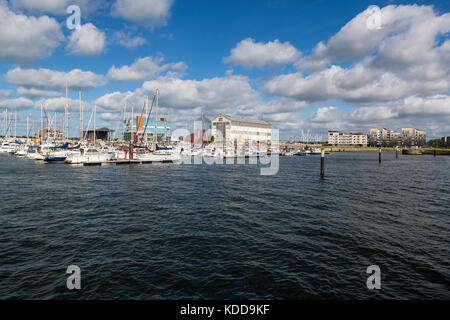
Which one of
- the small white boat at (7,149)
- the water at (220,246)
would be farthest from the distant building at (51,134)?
the water at (220,246)

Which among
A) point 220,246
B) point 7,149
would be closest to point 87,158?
point 220,246

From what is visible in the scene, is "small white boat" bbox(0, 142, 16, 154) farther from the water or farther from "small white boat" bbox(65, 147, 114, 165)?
the water

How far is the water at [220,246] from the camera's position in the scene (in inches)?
424

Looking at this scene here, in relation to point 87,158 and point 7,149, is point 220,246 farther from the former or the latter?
point 7,149

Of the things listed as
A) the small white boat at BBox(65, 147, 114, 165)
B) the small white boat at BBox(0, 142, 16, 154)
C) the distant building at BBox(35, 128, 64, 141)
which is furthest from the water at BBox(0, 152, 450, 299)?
the small white boat at BBox(0, 142, 16, 154)

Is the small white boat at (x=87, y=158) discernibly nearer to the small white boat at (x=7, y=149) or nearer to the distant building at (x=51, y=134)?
the distant building at (x=51, y=134)

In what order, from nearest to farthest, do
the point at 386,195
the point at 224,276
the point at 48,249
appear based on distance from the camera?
the point at 224,276, the point at 48,249, the point at 386,195

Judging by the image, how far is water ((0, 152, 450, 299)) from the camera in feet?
35.3

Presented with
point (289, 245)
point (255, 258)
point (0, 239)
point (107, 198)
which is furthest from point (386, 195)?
point (0, 239)

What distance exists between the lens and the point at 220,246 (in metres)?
15.1

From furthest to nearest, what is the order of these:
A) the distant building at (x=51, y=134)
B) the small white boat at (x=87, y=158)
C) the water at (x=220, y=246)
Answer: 1. the distant building at (x=51, y=134)
2. the small white boat at (x=87, y=158)
3. the water at (x=220, y=246)

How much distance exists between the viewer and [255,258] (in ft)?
44.4
